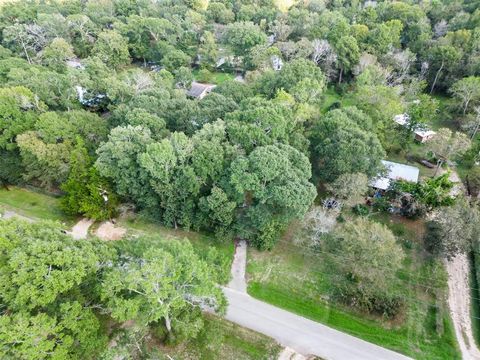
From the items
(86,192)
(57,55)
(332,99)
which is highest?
(57,55)

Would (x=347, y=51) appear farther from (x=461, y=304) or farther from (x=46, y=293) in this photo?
(x=46, y=293)

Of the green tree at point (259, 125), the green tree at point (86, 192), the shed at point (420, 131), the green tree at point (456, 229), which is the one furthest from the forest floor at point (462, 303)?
the green tree at point (86, 192)

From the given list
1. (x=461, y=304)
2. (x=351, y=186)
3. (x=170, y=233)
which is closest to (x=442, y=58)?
(x=351, y=186)

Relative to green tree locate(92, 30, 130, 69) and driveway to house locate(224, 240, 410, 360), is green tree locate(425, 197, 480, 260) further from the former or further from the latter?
green tree locate(92, 30, 130, 69)

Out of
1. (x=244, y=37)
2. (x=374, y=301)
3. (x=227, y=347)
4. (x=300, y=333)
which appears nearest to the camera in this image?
(x=227, y=347)

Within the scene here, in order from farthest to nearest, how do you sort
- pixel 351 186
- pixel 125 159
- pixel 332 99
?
pixel 332 99, pixel 351 186, pixel 125 159

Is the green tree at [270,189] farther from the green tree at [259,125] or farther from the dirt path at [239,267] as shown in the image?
the green tree at [259,125]

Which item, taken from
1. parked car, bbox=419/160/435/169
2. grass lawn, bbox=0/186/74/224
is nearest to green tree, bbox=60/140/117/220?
grass lawn, bbox=0/186/74/224

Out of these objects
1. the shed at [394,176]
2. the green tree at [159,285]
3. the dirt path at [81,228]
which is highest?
the green tree at [159,285]

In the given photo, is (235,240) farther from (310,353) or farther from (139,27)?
Result: (139,27)
